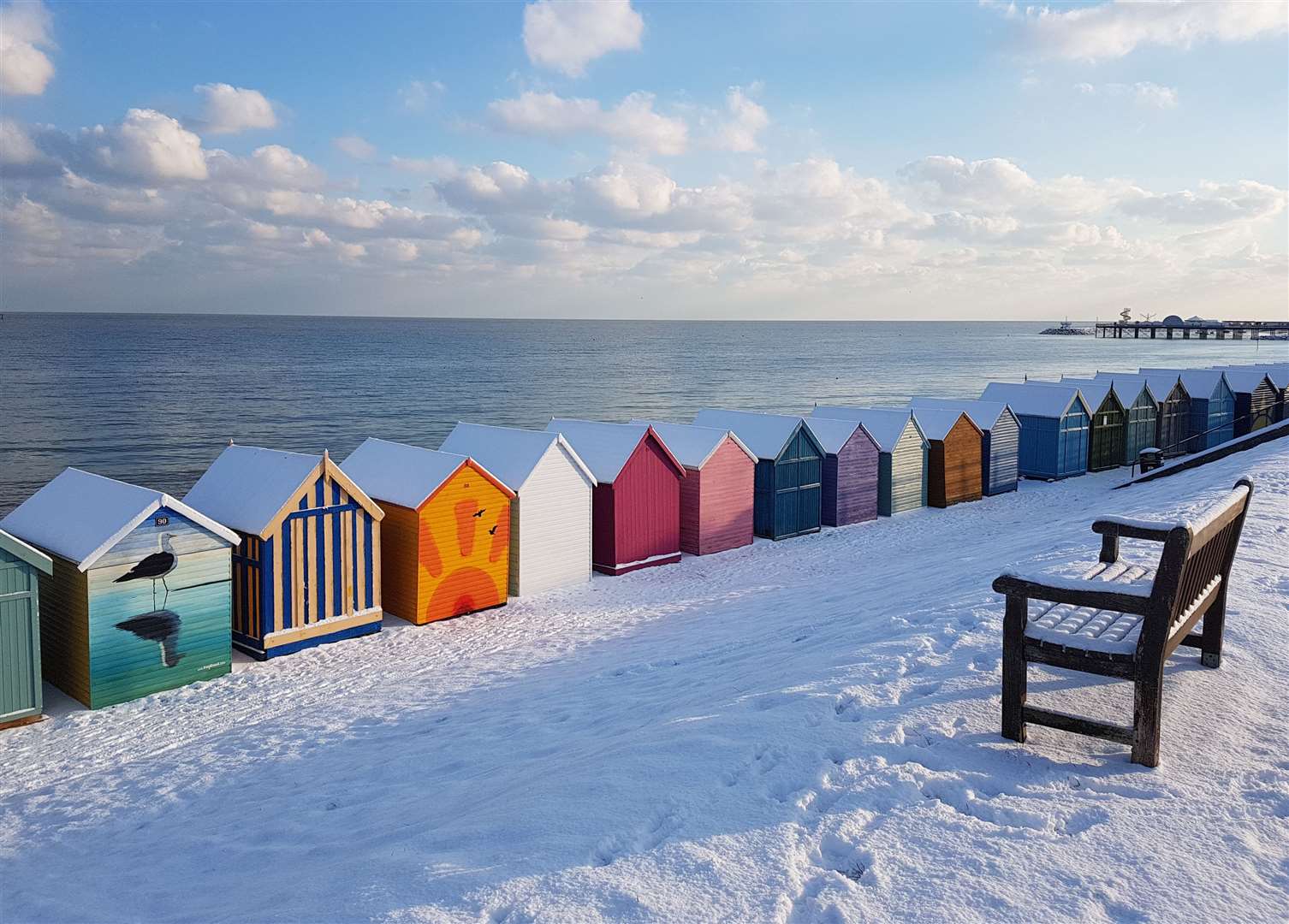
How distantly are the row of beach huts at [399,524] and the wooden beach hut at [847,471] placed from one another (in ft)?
0.17

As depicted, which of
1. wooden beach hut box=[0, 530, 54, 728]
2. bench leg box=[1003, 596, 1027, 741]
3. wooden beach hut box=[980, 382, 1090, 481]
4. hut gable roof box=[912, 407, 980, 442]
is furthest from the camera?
wooden beach hut box=[980, 382, 1090, 481]

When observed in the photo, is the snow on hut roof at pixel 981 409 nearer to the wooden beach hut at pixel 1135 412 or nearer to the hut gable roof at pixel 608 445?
the wooden beach hut at pixel 1135 412

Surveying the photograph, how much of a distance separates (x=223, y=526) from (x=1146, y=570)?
41.7ft

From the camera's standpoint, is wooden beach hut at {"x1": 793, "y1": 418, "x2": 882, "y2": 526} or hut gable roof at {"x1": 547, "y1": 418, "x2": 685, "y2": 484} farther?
wooden beach hut at {"x1": 793, "y1": 418, "x2": 882, "y2": 526}

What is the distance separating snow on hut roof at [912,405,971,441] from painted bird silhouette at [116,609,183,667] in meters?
21.2

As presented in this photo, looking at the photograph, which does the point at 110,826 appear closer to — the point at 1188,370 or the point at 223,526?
the point at 223,526

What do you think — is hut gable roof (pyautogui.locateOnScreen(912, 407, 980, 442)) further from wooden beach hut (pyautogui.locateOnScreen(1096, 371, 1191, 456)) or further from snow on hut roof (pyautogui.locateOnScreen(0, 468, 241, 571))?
snow on hut roof (pyautogui.locateOnScreen(0, 468, 241, 571))

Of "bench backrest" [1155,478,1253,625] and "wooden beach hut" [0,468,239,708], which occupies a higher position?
"bench backrest" [1155,478,1253,625]

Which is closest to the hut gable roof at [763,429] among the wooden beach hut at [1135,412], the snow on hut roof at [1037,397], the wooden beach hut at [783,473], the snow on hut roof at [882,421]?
the wooden beach hut at [783,473]

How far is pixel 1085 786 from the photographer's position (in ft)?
21.8

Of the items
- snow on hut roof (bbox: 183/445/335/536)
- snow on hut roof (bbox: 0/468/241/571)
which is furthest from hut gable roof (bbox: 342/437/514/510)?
snow on hut roof (bbox: 0/468/241/571)

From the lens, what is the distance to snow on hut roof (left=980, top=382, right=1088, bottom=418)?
111 feet

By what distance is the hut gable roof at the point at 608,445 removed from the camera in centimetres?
2112

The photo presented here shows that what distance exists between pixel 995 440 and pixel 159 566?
2523 cm
